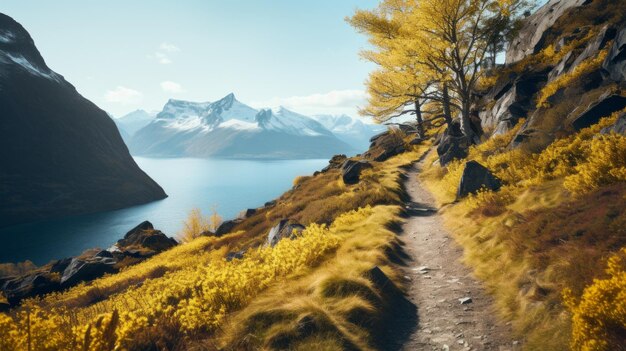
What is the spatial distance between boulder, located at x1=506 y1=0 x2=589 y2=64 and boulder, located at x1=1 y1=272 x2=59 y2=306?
4205 cm

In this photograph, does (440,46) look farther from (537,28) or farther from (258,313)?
(258,313)

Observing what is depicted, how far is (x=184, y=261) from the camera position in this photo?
24.6 meters

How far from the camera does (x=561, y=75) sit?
18.5 m

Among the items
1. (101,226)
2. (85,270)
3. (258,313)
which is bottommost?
(101,226)

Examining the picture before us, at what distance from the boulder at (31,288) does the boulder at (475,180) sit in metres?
33.2

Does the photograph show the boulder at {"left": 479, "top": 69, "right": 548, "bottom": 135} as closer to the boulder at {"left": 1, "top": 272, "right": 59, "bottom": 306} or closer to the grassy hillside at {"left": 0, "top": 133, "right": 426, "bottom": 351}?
the grassy hillside at {"left": 0, "top": 133, "right": 426, "bottom": 351}

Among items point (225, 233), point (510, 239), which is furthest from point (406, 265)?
point (225, 233)

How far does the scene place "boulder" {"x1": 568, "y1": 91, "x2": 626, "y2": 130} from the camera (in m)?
12.7

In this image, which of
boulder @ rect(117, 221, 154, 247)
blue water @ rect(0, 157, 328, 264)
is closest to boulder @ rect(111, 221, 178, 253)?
boulder @ rect(117, 221, 154, 247)

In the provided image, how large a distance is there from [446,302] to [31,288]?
35.7 m

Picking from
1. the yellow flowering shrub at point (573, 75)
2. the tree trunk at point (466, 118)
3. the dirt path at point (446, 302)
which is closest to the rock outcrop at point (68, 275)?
the dirt path at point (446, 302)

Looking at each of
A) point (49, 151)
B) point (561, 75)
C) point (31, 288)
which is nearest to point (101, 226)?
point (49, 151)

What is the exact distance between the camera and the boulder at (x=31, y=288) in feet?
96.1

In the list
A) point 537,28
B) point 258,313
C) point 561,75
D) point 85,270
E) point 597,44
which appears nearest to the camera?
point 258,313
